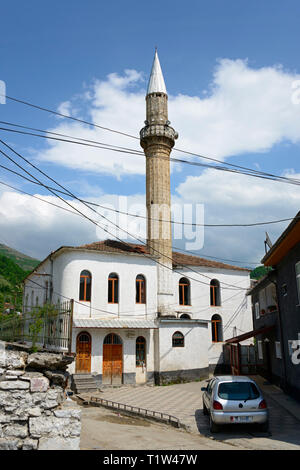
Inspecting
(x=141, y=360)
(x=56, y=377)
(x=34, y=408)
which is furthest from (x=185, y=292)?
(x=34, y=408)

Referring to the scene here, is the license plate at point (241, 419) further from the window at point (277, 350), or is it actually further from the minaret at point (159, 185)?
the minaret at point (159, 185)

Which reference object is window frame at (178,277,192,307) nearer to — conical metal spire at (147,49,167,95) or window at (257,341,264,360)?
window at (257,341,264,360)

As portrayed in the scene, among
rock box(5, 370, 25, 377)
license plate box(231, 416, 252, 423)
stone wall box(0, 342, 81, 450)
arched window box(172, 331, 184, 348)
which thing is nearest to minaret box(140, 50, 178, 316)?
arched window box(172, 331, 184, 348)

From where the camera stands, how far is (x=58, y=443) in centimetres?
650

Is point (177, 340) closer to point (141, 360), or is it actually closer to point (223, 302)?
point (141, 360)

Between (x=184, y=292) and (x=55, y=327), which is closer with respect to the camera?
(x=55, y=327)

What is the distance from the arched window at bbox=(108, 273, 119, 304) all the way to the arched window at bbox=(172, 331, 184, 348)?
4546 millimetres

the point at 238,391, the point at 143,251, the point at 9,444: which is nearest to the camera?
the point at 9,444

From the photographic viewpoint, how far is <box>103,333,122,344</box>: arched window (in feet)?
72.5

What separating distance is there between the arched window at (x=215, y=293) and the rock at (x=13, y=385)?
2445 centimetres

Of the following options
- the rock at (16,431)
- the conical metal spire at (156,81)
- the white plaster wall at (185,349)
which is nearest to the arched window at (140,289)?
the white plaster wall at (185,349)

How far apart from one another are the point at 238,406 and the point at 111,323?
510 inches
